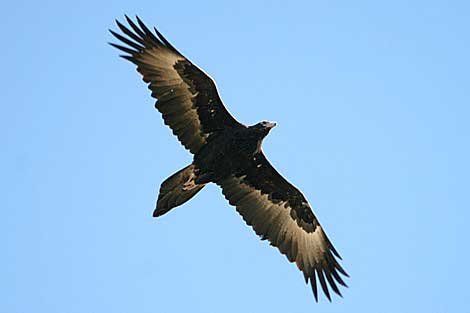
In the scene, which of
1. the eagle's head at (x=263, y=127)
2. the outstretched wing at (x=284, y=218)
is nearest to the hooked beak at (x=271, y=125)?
the eagle's head at (x=263, y=127)

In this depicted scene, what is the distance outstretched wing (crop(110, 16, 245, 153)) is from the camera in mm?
18250

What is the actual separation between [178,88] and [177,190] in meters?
1.97

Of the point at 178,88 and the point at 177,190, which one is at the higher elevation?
the point at 178,88

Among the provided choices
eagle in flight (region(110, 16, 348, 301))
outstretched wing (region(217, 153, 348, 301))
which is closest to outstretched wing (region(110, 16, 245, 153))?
eagle in flight (region(110, 16, 348, 301))

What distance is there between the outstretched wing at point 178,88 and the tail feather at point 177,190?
575 mm

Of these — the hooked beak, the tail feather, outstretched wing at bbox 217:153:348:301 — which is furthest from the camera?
outstretched wing at bbox 217:153:348:301

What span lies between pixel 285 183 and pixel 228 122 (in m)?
2.05

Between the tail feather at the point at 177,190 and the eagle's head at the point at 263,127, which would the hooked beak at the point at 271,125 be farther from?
the tail feather at the point at 177,190

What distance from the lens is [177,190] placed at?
18.3 meters

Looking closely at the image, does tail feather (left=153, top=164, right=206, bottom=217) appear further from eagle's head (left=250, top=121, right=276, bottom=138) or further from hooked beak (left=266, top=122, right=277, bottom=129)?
hooked beak (left=266, top=122, right=277, bottom=129)

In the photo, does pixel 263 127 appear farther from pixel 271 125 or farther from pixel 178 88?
pixel 178 88

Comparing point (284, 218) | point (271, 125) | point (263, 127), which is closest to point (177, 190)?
point (263, 127)

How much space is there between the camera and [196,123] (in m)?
18.8

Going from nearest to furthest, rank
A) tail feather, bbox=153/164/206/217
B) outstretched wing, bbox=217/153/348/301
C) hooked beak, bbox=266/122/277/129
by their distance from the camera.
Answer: tail feather, bbox=153/164/206/217
hooked beak, bbox=266/122/277/129
outstretched wing, bbox=217/153/348/301
